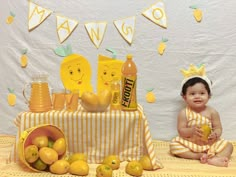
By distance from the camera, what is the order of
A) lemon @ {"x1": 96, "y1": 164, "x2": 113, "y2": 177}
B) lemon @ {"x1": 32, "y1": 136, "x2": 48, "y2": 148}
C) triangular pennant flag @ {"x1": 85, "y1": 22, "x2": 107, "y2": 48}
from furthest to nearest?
triangular pennant flag @ {"x1": 85, "y1": 22, "x2": 107, "y2": 48} → lemon @ {"x1": 32, "y1": 136, "x2": 48, "y2": 148} → lemon @ {"x1": 96, "y1": 164, "x2": 113, "y2": 177}

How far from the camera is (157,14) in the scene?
204 cm

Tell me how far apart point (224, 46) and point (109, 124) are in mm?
851

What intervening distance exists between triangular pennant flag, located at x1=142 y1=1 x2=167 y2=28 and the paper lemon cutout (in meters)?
0.32

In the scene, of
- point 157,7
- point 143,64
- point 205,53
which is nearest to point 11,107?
point 143,64

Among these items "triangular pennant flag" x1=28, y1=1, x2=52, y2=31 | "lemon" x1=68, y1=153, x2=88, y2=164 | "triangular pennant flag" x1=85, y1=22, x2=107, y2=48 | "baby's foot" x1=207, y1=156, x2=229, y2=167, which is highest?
"triangular pennant flag" x1=28, y1=1, x2=52, y2=31

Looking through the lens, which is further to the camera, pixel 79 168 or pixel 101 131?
pixel 101 131

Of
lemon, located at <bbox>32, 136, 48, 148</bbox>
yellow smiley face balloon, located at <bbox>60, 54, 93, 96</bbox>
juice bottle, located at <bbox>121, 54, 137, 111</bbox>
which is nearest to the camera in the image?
lemon, located at <bbox>32, 136, 48, 148</bbox>

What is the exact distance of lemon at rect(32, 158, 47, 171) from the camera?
1.61 m

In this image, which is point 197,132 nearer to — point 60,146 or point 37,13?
point 60,146

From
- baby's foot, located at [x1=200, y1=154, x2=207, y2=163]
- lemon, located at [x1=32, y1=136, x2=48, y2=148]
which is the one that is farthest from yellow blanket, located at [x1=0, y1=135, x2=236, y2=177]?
lemon, located at [x1=32, y1=136, x2=48, y2=148]

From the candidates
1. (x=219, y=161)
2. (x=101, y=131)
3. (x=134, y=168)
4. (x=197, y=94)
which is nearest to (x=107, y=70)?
(x=101, y=131)

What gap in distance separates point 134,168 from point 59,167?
0.34 m

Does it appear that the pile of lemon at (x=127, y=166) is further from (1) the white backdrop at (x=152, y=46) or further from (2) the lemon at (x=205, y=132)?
(1) the white backdrop at (x=152, y=46)

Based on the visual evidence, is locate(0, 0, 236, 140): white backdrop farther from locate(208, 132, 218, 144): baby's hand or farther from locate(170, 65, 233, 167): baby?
locate(208, 132, 218, 144): baby's hand
